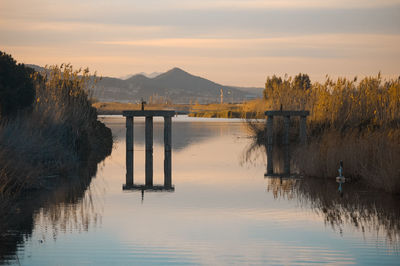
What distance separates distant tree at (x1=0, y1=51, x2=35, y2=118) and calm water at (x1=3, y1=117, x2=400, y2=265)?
450 centimetres

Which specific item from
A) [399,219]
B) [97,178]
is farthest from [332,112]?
[399,219]

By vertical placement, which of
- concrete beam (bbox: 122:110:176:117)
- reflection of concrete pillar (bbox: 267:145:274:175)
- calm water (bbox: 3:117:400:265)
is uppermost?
concrete beam (bbox: 122:110:176:117)

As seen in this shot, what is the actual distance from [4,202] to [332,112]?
72.7 ft

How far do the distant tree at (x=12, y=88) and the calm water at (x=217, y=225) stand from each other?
14.8 ft

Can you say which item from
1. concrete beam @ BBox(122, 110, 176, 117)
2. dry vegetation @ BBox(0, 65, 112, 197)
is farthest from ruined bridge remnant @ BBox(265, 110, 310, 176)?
dry vegetation @ BBox(0, 65, 112, 197)

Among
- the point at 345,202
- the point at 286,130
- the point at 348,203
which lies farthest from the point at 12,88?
the point at 286,130

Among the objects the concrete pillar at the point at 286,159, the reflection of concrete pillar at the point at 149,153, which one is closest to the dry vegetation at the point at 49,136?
the reflection of concrete pillar at the point at 149,153

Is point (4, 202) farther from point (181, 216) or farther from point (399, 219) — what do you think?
point (399, 219)

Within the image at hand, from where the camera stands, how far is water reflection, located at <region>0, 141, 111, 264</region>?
11.7 meters

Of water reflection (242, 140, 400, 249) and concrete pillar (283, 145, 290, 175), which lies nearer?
water reflection (242, 140, 400, 249)

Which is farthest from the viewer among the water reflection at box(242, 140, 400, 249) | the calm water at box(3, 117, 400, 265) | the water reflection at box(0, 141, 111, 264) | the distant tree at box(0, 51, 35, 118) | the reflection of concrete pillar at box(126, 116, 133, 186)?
the distant tree at box(0, 51, 35, 118)

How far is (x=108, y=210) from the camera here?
49.3 ft

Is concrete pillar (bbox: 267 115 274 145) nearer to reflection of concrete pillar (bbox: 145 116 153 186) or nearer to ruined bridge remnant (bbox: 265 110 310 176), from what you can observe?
ruined bridge remnant (bbox: 265 110 310 176)

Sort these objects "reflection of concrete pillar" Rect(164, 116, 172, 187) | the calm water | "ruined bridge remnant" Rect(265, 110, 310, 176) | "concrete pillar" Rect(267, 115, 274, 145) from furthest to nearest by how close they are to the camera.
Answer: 1. "concrete pillar" Rect(267, 115, 274, 145)
2. "ruined bridge remnant" Rect(265, 110, 310, 176)
3. "reflection of concrete pillar" Rect(164, 116, 172, 187)
4. the calm water
